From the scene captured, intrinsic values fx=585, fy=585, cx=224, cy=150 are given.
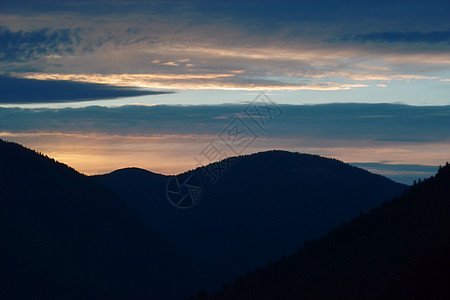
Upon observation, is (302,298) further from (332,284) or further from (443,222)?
(443,222)

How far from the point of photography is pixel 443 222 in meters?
184

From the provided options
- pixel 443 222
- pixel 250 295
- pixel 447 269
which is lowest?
pixel 250 295

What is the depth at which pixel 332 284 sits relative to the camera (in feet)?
535

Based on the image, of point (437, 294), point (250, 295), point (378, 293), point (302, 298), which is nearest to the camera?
point (437, 294)

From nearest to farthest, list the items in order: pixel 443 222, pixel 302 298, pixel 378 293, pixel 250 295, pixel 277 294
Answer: pixel 378 293 → pixel 302 298 → pixel 277 294 → pixel 443 222 → pixel 250 295

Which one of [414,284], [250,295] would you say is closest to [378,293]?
[414,284]

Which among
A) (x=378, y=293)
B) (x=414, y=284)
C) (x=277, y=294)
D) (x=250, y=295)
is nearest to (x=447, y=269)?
(x=414, y=284)

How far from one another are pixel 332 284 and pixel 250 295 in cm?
4363

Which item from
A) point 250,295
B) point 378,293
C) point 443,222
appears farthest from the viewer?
point 250,295

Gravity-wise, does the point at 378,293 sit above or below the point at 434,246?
below

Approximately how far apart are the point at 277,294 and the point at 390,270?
3393 centimetres

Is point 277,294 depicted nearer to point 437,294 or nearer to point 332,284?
point 332,284

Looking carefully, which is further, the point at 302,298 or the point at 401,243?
the point at 401,243

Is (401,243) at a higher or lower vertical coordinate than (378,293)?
higher
